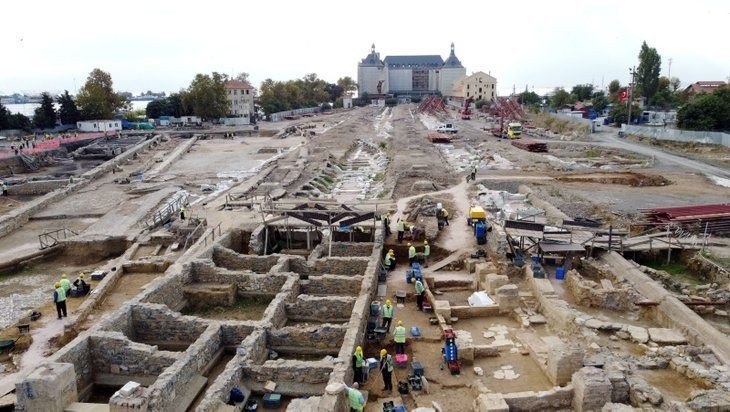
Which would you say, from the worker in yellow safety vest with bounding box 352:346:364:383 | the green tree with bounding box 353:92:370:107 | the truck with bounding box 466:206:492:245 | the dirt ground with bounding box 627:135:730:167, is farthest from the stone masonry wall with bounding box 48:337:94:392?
the green tree with bounding box 353:92:370:107

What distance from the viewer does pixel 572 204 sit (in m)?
26.5

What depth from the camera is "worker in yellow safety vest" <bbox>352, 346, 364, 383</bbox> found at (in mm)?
11930

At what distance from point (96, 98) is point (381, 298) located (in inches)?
3031

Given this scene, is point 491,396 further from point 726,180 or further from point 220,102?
point 220,102

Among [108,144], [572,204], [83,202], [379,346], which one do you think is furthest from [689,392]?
Result: [108,144]

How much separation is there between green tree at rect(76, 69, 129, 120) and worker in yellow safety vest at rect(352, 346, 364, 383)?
80421 mm

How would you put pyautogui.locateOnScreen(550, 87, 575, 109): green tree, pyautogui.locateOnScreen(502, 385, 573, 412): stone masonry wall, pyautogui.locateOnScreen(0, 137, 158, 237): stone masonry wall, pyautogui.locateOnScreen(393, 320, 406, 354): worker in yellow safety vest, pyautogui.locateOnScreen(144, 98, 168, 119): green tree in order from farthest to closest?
pyautogui.locateOnScreen(550, 87, 575, 109): green tree
pyautogui.locateOnScreen(144, 98, 168, 119): green tree
pyautogui.locateOnScreen(0, 137, 158, 237): stone masonry wall
pyautogui.locateOnScreen(393, 320, 406, 354): worker in yellow safety vest
pyautogui.locateOnScreen(502, 385, 573, 412): stone masonry wall

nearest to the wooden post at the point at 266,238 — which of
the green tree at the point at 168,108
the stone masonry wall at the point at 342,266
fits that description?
the stone masonry wall at the point at 342,266

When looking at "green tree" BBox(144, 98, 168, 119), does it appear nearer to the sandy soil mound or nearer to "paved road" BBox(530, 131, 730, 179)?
"paved road" BBox(530, 131, 730, 179)

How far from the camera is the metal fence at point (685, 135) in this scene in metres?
44.5

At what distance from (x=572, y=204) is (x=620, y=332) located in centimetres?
1355

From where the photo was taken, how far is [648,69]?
6788 cm

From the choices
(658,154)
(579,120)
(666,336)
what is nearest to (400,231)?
(666,336)

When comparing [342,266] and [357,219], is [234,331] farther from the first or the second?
[357,219]
